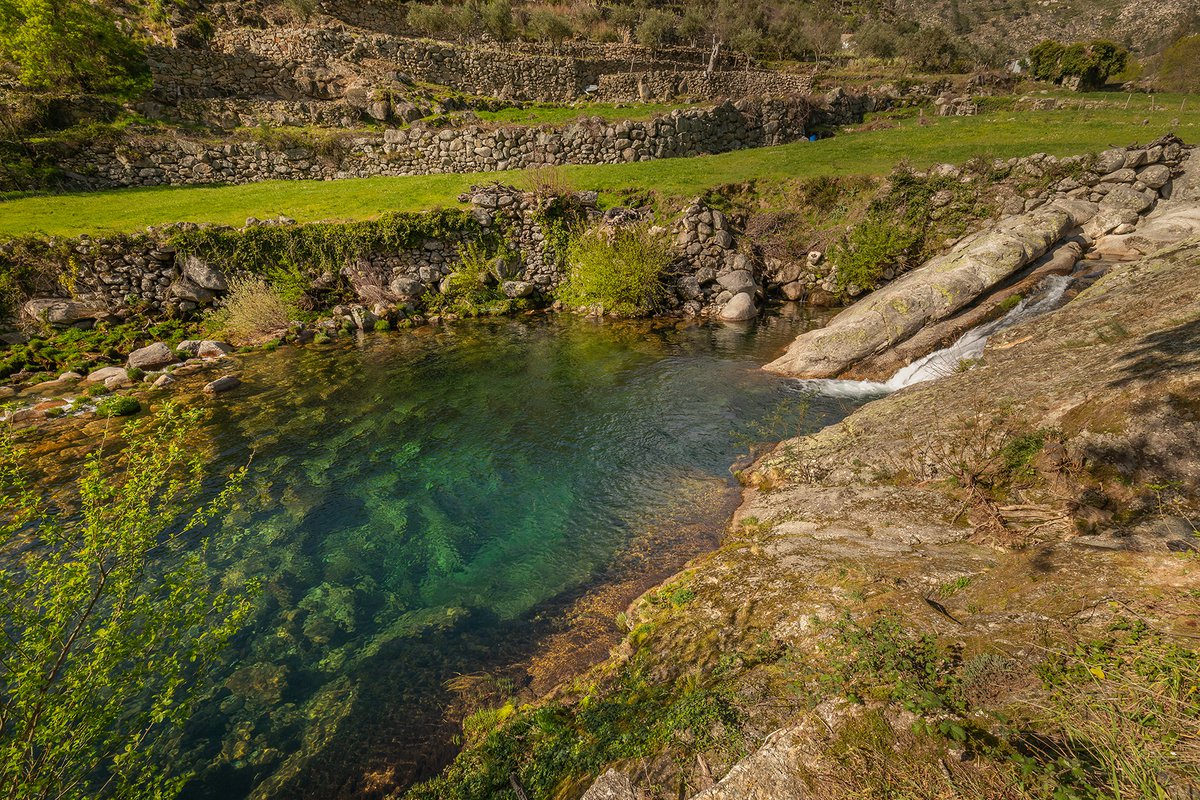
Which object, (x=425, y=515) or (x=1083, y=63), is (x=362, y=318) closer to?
(x=425, y=515)

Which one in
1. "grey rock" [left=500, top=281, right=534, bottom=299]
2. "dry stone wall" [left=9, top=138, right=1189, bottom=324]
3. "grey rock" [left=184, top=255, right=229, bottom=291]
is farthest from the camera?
"grey rock" [left=500, top=281, right=534, bottom=299]

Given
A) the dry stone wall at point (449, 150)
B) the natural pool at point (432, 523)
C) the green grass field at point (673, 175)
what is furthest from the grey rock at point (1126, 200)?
the dry stone wall at point (449, 150)

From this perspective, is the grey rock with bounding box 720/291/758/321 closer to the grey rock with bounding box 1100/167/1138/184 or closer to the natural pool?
the natural pool

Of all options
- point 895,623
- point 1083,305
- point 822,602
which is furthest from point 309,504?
point 1083,305

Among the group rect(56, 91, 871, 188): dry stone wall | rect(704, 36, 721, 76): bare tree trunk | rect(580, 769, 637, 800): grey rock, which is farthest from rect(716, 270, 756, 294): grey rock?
rect(704, 36, 721, 76): bare tree trunk

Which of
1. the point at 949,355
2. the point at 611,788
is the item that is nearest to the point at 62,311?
the point at 611,788

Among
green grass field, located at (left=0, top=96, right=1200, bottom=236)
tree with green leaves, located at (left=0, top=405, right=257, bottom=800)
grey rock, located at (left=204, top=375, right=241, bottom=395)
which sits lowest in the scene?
grey rock, located at (left=204, top=375, right=241, bottom=395)
